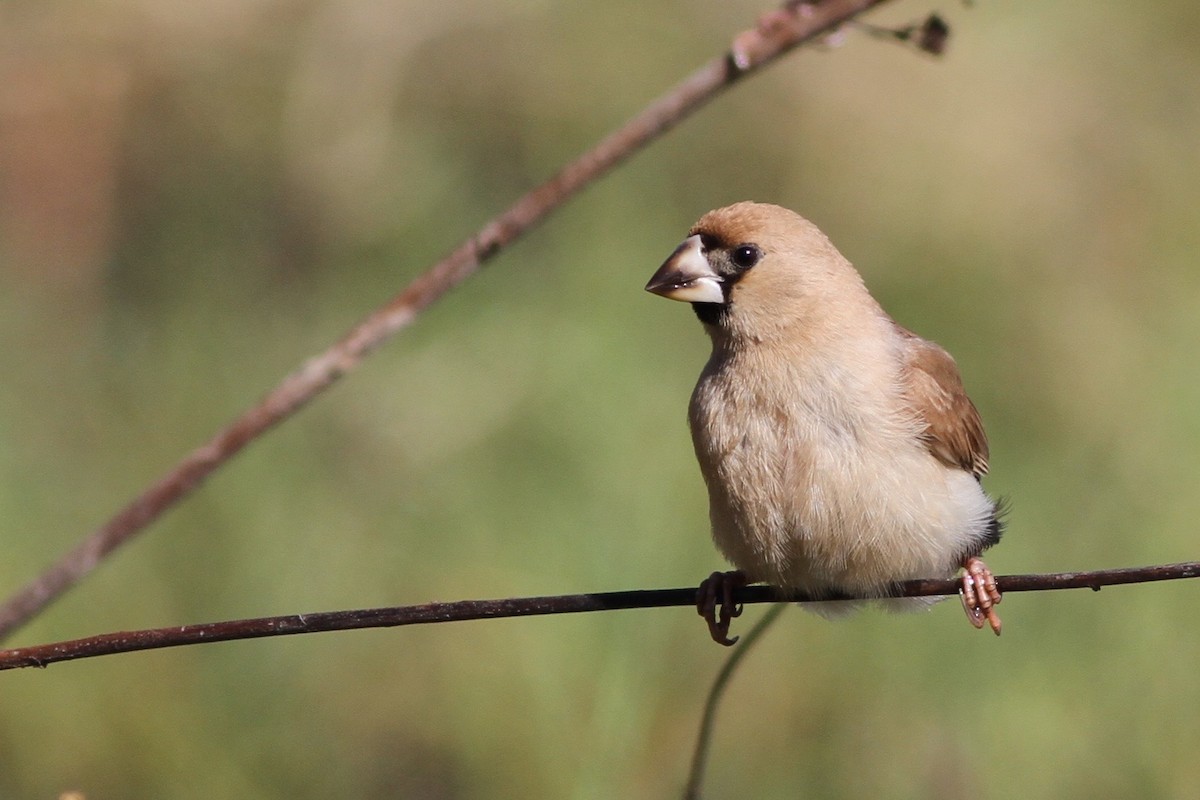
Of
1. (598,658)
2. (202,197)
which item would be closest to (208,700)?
(598,658)

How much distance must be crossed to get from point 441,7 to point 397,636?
3356 millimetres

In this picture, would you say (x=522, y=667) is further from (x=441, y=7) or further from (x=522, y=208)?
(x=441, y=7)

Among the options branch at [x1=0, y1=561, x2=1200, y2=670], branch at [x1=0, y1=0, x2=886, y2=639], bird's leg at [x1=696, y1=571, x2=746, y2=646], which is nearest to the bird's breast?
bird's leg at [x1=696, y1=571, x2=746, y2=646]

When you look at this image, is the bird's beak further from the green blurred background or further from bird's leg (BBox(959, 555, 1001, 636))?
the green blurred background

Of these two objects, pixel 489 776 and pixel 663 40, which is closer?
pixel 489 776

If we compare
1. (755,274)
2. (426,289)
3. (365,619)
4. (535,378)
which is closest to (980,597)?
(755,274)

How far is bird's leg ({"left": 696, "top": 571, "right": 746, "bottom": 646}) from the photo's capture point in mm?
3994

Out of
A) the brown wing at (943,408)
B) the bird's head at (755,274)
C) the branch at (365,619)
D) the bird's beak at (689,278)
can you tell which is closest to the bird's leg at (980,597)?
the brown wing at (943,408)

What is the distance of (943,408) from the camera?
397cm

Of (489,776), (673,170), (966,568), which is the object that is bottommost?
(489,776)

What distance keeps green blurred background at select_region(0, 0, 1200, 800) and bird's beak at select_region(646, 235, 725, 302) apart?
3.37 ft

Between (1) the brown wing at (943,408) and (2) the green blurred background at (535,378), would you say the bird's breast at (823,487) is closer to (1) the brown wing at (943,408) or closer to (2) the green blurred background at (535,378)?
(1) the brown wing at (943,408)

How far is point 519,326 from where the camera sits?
249 inches

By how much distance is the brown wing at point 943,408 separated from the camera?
3906mm
